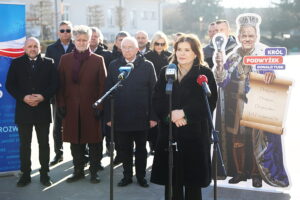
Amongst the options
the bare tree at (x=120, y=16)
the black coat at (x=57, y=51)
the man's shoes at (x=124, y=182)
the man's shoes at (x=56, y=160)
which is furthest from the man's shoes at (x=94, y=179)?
the bare tree at (x=120, y=16)

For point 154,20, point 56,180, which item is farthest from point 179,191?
point 154,20

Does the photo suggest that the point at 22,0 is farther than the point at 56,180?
Yes

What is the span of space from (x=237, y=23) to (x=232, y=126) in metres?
1.22

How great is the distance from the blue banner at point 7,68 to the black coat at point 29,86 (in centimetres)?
45

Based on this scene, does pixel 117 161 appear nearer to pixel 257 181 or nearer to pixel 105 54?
pixel 105 54

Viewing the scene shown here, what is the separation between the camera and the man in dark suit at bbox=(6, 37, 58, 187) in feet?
16.2

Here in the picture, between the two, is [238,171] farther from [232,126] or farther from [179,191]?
[179,191]

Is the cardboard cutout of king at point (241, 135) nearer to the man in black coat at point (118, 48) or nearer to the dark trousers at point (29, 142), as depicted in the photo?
the man in black coat at point (118, 48)

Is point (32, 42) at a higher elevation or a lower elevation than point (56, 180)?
higher

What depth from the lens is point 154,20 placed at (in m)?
48.9

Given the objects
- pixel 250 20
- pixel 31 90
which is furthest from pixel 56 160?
pixel 250 20

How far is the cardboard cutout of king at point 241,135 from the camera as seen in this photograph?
15.5 feet

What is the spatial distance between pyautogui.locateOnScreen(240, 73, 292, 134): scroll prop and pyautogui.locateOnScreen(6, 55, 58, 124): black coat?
2.40m

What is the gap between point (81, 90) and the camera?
16.4 ft
